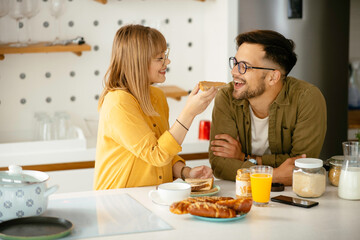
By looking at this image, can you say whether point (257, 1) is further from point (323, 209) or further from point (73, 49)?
point (323, 209)

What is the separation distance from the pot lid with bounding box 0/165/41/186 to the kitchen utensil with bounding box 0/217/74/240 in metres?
0.13

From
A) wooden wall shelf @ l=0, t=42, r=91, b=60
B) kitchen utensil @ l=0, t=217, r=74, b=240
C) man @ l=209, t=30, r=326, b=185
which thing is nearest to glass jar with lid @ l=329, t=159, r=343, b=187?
man @ l=209, t=30, r=326, b=185

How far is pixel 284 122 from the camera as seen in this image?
2371 millimetres

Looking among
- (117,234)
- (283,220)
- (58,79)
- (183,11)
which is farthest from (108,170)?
(183,11)

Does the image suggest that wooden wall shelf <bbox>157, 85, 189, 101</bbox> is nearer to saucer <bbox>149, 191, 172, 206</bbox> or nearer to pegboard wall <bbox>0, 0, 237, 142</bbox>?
pegboard wall <bbox>0, 0, 237, 142</bbox>

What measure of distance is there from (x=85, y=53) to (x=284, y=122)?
1732 millimetres

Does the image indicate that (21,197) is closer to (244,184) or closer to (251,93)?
(244,184)

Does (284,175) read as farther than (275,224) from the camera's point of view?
Yes

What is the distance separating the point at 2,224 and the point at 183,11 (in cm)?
260

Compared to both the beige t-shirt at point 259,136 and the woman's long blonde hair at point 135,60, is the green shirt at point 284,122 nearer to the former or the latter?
the beige t-shirt at point 259,136

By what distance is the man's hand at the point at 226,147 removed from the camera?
2273mm

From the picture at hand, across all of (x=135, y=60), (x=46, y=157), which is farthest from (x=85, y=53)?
(x=135, y=60)

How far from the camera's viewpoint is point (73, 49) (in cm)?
332

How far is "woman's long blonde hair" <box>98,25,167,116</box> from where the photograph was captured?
209 cm
